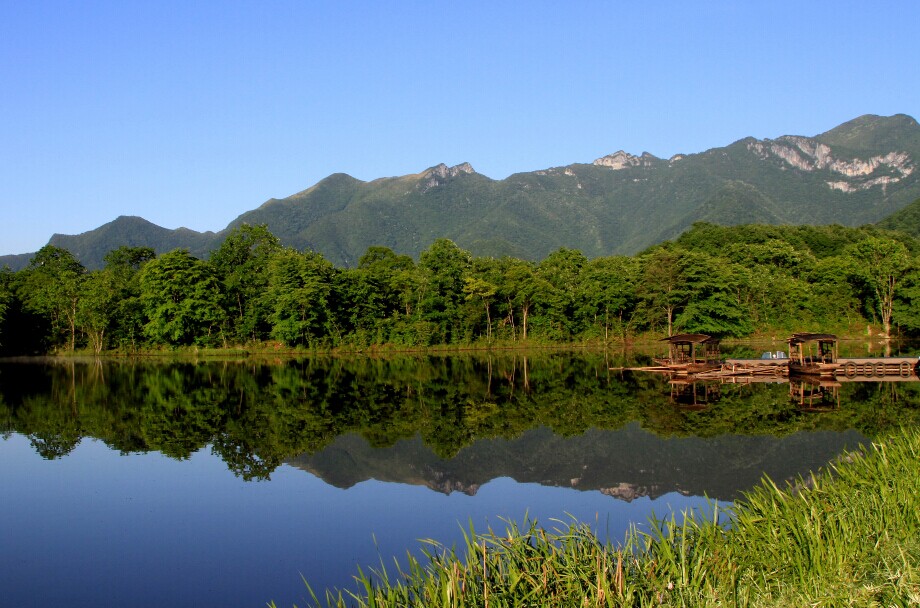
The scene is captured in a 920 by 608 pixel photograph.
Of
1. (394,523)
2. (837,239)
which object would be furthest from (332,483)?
(837,239)

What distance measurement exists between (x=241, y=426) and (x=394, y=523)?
12.5 meters

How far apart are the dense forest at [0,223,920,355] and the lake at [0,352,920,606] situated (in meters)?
26.1

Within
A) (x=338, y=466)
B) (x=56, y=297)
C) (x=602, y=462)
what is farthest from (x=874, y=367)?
(x=56, y=297)

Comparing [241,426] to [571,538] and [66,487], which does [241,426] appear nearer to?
[66,487]

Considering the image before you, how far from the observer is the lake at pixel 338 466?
37.6 feet

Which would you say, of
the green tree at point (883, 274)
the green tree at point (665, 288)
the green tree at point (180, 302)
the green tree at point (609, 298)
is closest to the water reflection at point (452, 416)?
the green tree at point (180, 302)

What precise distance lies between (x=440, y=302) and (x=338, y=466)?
144ft

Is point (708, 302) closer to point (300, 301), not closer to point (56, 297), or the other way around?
point (300, 301)

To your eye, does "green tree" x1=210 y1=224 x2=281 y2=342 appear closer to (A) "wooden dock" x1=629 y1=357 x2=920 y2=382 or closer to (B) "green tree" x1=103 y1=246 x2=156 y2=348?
(B) "green tree" x1=103 y1=246 x2=156 y2=348

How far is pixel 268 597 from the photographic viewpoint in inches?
391

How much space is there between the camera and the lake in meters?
11.5

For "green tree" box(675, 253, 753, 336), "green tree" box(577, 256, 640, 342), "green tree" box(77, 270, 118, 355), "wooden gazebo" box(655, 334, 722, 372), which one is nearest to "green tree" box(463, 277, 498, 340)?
"green tree" box(577, 256, 640, 342)

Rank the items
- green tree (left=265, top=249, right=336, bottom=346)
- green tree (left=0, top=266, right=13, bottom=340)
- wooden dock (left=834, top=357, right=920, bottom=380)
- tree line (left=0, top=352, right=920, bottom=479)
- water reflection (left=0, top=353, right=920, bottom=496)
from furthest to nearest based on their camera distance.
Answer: green tree (left=0, top=266, right=13, bottom=340)
green tree (left=265, top=249, right=336, bottom=346)
wooden dock (left=834, top=357, right=920, bottom=380)
tree line (left=0, top=352, right=920, bottom=479)
water reflection (left=0, top=353, right=920, bottom=496)

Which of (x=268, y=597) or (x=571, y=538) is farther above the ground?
(x=571, y=538)
